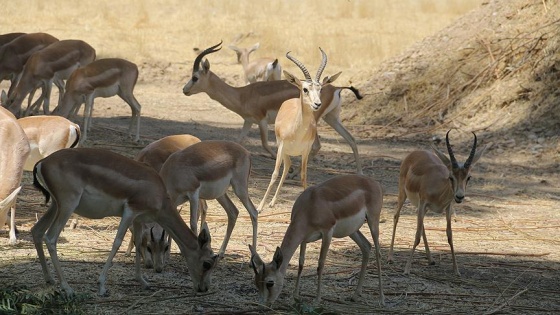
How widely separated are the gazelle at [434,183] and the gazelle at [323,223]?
93cm

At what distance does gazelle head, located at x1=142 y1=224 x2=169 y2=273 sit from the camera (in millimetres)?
7727

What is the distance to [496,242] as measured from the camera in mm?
10094

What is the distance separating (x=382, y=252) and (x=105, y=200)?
3297mm

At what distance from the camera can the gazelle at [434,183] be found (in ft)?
27.6

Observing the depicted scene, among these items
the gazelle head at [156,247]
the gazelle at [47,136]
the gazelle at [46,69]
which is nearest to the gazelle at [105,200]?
the gazelle head at [156,247]

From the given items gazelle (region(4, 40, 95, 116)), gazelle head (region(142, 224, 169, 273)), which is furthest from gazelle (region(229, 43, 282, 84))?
gazelle head (region(142, 224, 169, 273))

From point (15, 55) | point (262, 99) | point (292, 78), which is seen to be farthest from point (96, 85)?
point (292, 78)

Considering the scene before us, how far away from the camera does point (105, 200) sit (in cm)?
704

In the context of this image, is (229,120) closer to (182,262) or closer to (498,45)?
(498,45)

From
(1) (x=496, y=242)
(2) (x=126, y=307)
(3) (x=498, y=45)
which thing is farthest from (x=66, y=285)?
(3) (x=498, y=45)

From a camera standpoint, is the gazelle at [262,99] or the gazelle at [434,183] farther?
the gazelle at [262,99]

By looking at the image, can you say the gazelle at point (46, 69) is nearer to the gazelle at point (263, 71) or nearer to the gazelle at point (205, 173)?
the gazelle at point (263, 71)

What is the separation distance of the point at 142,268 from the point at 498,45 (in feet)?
38.3

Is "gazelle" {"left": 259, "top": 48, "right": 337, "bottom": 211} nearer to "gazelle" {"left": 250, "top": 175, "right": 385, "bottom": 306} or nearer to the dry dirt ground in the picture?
the dry dirt ground
